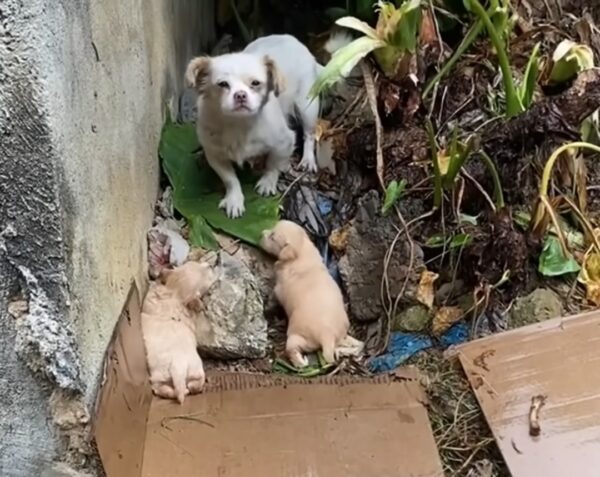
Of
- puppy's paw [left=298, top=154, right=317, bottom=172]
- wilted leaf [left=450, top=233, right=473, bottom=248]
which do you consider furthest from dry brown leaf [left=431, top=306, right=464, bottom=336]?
Result: puppy's paw [left=298, top=154, right=317, bottom=172]

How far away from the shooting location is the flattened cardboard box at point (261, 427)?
1.58 meters

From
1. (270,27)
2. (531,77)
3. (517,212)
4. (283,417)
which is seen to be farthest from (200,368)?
(270,27)

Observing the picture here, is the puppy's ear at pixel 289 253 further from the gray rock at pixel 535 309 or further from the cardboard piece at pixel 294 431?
the gray rock at pixel 535 309

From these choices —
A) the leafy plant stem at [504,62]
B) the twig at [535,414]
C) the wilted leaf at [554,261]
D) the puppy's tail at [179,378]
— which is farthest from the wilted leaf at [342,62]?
the twig at [535,414]

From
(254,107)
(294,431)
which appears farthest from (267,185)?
(294,431)

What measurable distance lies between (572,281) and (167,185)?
948mm

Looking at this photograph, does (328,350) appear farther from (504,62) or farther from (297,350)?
(504,62)

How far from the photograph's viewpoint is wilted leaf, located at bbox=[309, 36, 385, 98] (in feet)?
6.84

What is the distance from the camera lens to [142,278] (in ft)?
6.25

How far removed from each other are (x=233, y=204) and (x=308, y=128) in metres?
0.34

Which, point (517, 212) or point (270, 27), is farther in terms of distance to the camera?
point (270, 27)

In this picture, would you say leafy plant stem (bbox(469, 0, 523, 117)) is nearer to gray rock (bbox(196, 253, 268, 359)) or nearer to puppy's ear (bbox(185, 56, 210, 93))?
puppy's ear (bbox(185, 56, 210, 93))

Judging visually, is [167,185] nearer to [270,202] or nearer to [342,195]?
[270,202]

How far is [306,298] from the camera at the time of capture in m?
1.97
